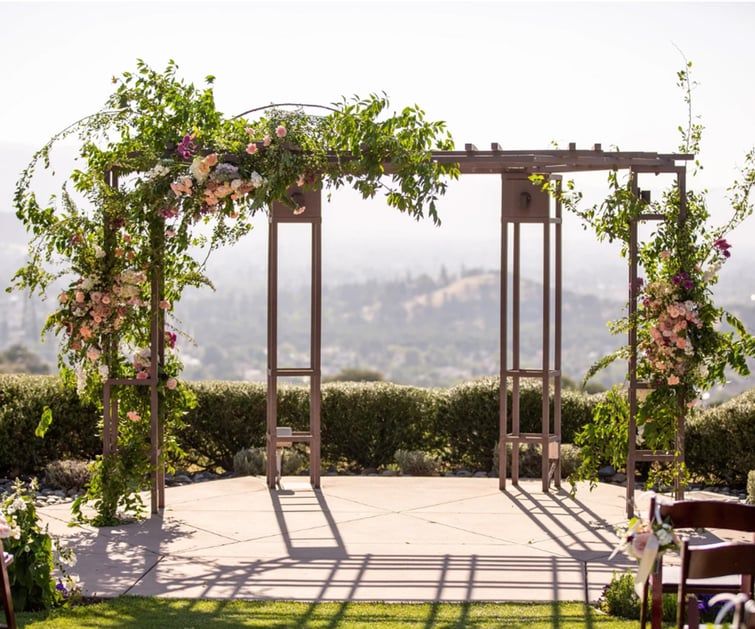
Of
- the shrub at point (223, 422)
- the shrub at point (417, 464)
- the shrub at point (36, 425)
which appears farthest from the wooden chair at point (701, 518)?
the shrub at point (36, 425)

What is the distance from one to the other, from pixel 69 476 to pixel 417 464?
9.86 feet

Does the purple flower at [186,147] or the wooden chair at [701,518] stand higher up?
the purple flower at [186,147]

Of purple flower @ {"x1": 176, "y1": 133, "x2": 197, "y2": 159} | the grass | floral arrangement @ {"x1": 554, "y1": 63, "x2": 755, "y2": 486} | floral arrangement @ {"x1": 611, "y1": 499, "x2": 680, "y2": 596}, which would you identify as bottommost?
the grass

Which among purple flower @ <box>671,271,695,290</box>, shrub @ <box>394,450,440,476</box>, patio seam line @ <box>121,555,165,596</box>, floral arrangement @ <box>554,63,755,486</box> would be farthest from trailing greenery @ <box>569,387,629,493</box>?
patio seam line @ <box>121,555,165,596</box>

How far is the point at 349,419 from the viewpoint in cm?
1059

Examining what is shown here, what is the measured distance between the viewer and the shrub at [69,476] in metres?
9.31

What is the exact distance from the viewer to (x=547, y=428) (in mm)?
8992

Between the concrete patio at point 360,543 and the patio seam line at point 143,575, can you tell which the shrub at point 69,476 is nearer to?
the concrete patio at point 360,543

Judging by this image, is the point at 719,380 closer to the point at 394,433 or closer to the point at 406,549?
the point at 406,549

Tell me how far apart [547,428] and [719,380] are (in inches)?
71.0

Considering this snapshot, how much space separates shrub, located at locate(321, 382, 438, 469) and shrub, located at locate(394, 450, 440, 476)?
15.8 inches

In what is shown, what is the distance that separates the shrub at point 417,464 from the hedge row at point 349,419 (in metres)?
0.39

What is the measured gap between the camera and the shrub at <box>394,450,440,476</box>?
10.2m

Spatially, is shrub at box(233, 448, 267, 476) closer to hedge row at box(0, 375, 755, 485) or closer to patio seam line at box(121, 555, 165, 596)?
hedge row at box(0, 375, 755, 485)
